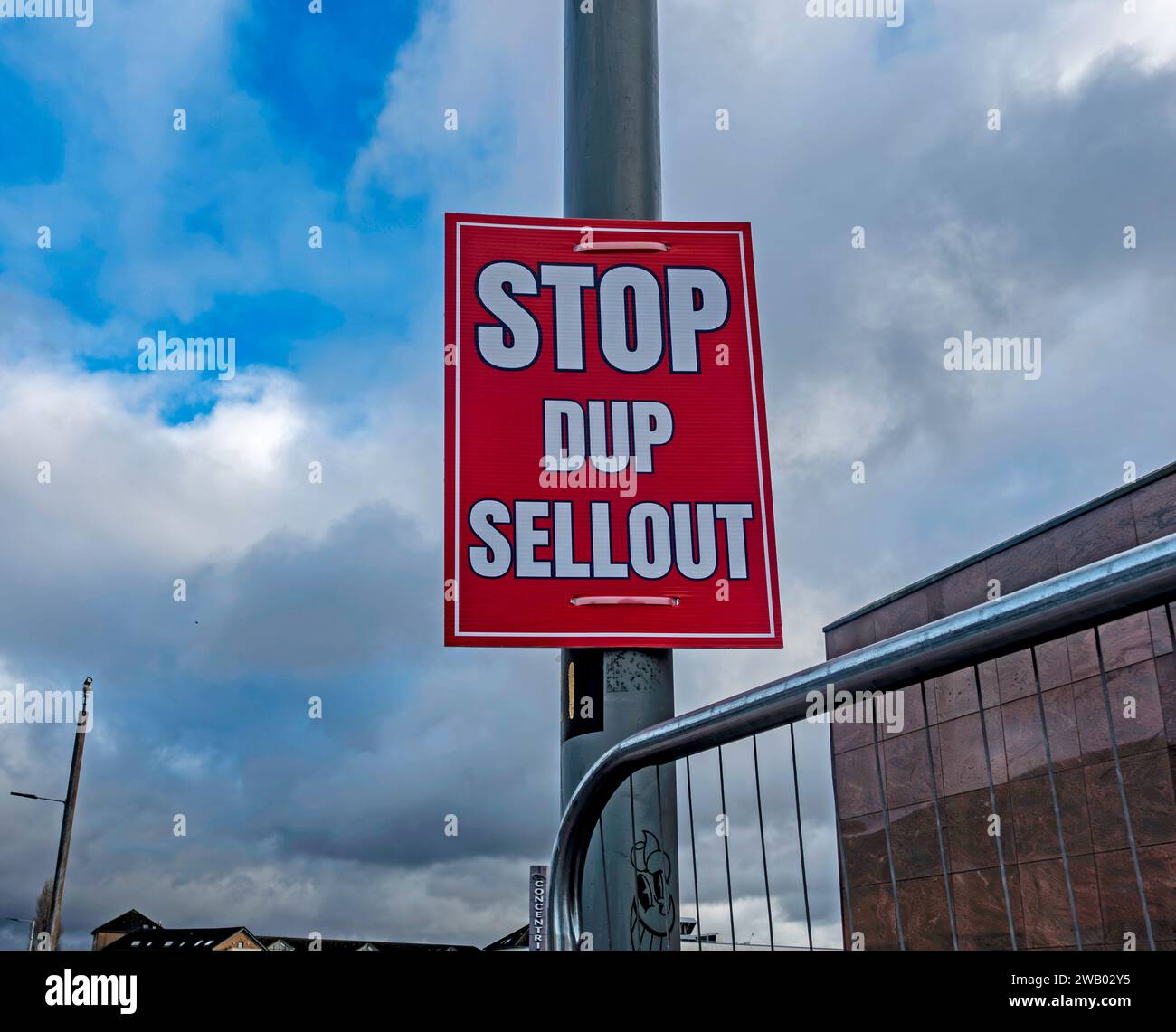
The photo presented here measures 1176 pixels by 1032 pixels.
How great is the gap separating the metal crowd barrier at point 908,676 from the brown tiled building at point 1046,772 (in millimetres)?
9257

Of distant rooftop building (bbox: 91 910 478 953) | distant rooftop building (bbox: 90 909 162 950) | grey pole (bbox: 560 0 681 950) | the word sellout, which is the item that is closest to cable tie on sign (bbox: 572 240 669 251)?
grey pole (bbox: 560 0 681 950)

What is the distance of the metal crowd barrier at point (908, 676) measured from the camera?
5.77ft

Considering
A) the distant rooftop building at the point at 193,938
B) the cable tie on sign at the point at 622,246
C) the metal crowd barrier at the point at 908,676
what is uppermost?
the cable tie on sign at the point at 622,246

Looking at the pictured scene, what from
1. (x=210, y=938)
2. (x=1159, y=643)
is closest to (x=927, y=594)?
(x=1159, y=643)

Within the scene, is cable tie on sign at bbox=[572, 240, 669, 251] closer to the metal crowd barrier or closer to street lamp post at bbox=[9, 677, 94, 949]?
the metal crowd barrier

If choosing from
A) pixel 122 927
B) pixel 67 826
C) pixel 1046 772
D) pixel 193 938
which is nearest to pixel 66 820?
pixel 67 826

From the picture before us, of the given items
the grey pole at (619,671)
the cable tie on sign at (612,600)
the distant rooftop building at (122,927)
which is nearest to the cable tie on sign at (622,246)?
the grey pole at (619,671)

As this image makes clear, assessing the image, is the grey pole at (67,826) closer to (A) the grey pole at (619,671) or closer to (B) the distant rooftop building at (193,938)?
(A) the grey pole at (619,671)

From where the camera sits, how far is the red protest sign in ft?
18.6

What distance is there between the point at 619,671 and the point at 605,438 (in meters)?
1.27

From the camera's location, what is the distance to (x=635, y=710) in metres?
5.46

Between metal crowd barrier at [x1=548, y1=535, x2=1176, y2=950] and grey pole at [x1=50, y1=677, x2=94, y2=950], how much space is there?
20.8 m
